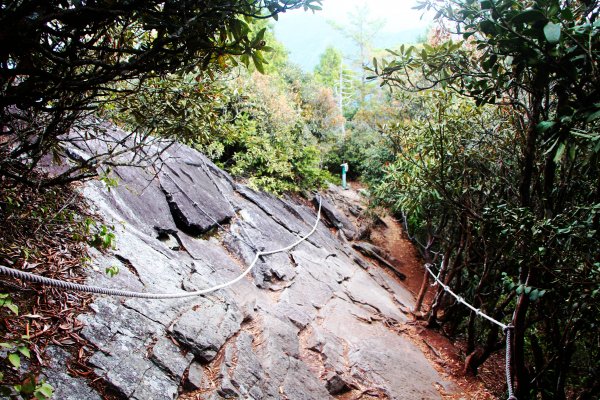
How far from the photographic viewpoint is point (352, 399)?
4824 millimetres

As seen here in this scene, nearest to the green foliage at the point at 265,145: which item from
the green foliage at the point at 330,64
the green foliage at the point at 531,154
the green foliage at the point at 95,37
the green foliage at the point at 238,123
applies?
the green foliage at the point at 238,123

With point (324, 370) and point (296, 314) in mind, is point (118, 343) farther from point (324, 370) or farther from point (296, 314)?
point (296, 314)

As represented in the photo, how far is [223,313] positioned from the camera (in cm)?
474

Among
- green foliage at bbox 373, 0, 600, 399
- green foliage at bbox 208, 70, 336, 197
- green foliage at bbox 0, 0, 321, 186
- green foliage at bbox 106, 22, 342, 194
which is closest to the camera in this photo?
green foliage at bbox 0, 0, 321, 186

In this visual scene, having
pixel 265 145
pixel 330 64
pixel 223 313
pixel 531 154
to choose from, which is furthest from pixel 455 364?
pixel 330 64

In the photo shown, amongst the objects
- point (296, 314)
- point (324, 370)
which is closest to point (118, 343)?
point (324, 370)

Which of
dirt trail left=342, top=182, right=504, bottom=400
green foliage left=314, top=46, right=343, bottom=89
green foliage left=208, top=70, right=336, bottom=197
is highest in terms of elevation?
green foliage left=314, top=46, right=343, bottom=89

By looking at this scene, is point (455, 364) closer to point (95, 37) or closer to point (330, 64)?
point (95, 37)

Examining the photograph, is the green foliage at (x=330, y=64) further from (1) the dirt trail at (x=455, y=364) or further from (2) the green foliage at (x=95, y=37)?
(2) the green foliage at (x=95, y=37)

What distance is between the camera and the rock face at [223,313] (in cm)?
327

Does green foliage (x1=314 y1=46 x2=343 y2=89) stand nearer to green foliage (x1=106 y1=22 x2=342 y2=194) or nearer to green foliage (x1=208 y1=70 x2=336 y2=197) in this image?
green foliage (x1=106 y1=22 x2=342 y2=194)

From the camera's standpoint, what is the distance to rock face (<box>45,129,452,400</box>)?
327 cm

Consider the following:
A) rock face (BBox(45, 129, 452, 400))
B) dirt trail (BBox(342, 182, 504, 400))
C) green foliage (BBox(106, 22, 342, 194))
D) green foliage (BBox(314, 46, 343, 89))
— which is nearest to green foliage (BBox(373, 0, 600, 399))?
dirt trail (BBox(342, 182, 504, 400))

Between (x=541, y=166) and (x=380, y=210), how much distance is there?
12425 millimetres
